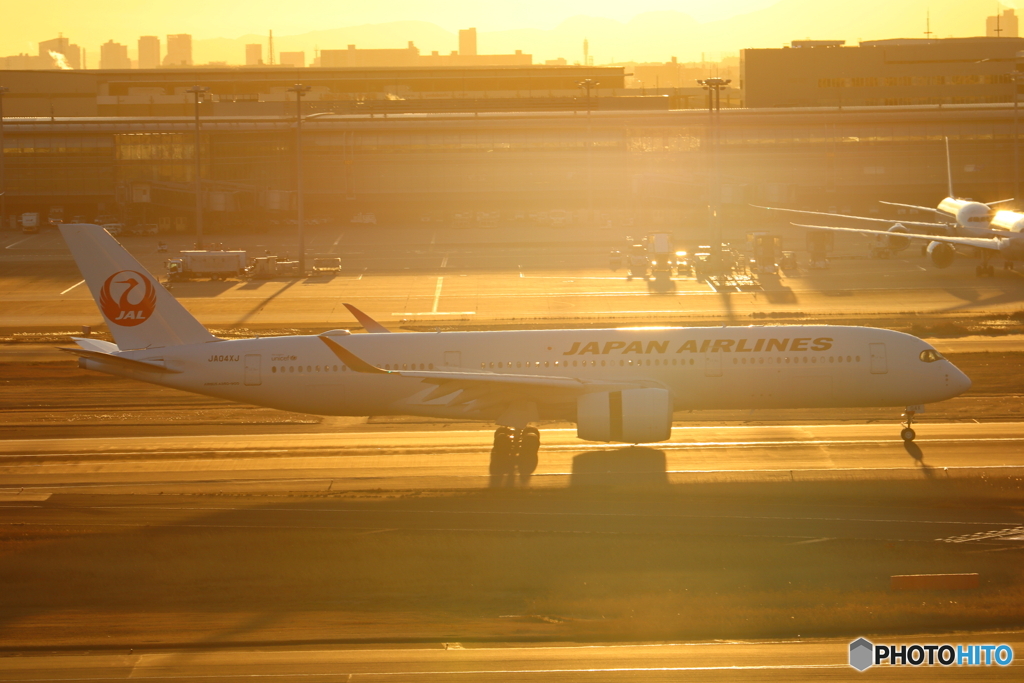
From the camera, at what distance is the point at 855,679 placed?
21.9 m

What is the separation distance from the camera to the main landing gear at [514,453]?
124 ft

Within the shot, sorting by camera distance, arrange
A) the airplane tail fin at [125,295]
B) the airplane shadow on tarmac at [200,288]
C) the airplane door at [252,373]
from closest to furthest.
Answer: the airplane tail fin at [125,295]
the airplane door at [252,373]
the airplane shadow on tarmac at [200,288]

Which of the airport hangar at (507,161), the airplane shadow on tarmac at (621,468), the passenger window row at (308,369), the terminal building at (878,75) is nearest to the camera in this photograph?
the airplane shadow on tarmac at (621,468)

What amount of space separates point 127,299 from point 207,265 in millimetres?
56539

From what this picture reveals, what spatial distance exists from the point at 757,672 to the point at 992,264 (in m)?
86.4

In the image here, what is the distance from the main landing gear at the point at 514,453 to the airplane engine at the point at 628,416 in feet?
7.83

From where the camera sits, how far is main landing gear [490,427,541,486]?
37897mm

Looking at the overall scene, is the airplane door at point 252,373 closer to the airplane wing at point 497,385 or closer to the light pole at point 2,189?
the airplane wing at point 497,385

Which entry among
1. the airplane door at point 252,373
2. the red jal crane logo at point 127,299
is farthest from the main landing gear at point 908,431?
the red jal crane logo at point 127,299

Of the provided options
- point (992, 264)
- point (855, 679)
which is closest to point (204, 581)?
point (855, 679)

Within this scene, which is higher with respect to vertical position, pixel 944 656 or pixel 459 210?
pixel 459 210

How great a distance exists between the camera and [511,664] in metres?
23.0

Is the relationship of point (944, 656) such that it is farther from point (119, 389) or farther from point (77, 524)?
point (119, 389)

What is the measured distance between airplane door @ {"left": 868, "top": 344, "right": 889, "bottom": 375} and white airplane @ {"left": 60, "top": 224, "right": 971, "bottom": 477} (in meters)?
0.04
